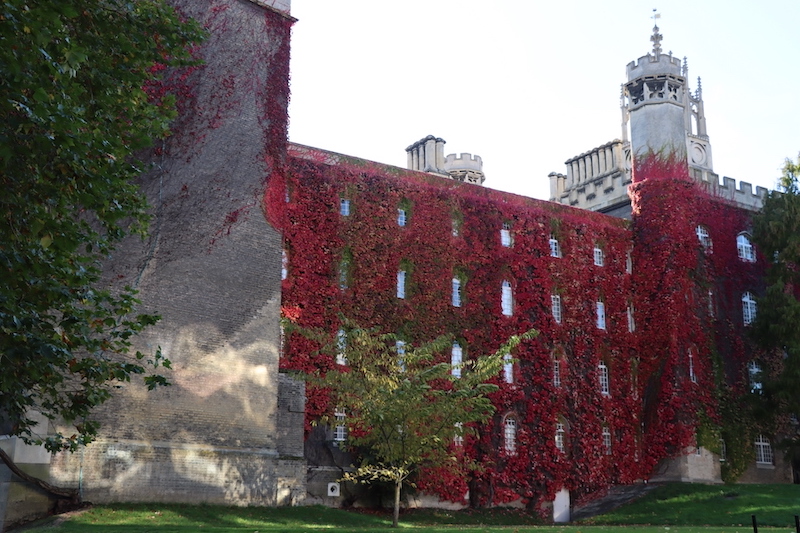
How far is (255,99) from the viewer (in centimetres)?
3108

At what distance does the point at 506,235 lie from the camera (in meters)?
39.5

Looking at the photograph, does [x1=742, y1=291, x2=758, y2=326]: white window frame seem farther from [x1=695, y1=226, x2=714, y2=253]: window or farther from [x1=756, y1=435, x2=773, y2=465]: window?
[x1=756, y1=435, x2=773, y2=465]: window

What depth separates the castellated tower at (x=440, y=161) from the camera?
174ft

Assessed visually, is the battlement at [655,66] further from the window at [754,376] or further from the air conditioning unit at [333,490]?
the air conditioning unit at [333,490]

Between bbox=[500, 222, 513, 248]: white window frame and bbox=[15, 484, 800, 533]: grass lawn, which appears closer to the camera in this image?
bbox=[15, 484, 800, 533]: grass lawn

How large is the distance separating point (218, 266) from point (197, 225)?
55.7 inches

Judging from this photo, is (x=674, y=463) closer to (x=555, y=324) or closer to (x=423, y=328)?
(x=555, y=324)

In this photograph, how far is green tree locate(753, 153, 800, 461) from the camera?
38844mm

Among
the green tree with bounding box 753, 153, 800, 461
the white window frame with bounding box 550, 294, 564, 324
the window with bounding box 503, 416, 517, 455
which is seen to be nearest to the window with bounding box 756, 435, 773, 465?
the green tree with bounding box 753, 153, 800, 461

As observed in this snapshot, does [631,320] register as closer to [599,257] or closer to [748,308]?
[599,257]

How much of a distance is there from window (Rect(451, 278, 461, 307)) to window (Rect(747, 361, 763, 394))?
47.0ft

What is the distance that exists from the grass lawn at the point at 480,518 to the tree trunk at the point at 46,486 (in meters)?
0.86

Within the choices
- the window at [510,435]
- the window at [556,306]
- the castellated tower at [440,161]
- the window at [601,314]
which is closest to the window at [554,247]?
the window at [556,306]

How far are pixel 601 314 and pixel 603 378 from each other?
2874 millimetres
